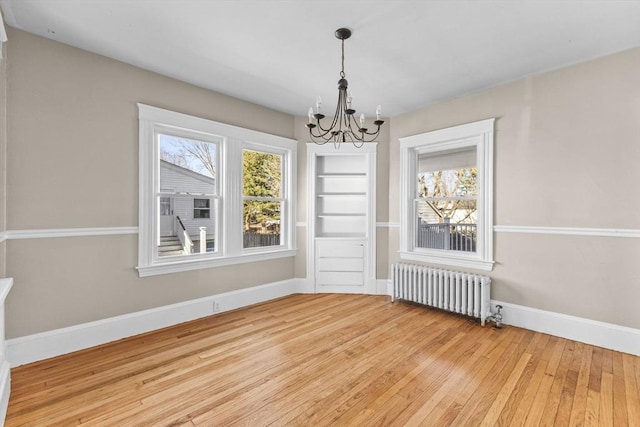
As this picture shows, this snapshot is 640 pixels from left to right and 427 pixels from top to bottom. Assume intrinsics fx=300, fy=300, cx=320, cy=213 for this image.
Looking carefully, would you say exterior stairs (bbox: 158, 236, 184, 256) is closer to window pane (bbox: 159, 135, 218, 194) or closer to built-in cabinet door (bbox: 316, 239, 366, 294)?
window pane (bbox: 159, 135, 218, 194)

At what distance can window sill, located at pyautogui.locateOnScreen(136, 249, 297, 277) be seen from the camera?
10.5 feet

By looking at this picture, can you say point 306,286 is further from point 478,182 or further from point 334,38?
point 334,38

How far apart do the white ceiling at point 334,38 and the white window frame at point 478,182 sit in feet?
2.06

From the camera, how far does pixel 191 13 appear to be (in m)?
2.26

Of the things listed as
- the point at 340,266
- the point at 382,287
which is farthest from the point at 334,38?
the point at 382,287

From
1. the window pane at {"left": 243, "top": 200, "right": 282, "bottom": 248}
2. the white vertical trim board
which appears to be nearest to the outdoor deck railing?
the window pane at {"left": 243, "top": 200, "right": 282, "bottom": 248}

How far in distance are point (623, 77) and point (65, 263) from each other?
5.37 m

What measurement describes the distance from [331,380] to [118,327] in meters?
2.18

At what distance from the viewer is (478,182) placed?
3715 mm

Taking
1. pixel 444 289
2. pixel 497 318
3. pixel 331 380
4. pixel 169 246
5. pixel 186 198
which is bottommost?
pixel 331 380

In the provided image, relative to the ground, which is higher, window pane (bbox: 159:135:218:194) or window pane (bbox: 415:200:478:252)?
window pane (bbox: 159:135:218:194)

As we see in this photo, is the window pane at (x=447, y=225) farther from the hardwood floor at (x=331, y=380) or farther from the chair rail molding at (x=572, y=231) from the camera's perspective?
the hardwood floor at (x=331, y=380)

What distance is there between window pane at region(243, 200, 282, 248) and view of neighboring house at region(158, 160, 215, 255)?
0.52 meters

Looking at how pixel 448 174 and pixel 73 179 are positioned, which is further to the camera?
pixel 448 174
